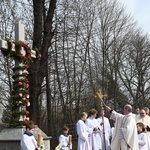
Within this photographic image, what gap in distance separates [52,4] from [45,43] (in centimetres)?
191

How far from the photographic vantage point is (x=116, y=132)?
13523 millimetres

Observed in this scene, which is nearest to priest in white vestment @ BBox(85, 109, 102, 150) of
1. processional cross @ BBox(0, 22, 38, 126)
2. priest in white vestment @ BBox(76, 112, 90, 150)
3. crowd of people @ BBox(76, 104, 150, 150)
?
crowd of people @ BBox(76, 104, 150, 150)

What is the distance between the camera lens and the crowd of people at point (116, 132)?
512 inches

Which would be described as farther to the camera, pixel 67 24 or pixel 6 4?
pixel 67 24

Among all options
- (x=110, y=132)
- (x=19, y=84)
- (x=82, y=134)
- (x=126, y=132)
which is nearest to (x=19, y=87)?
(x=19, y=84)

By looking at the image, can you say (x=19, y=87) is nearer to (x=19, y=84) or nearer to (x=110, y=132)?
(x=19, y=84)

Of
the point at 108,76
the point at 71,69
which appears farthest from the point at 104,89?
the point at 71,69

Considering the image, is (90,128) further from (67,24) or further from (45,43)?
(67,24)

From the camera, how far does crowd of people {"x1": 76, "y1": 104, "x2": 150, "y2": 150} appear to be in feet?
42.7

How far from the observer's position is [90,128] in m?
14.7

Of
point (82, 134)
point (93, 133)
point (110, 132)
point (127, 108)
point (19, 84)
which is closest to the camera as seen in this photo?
point (127, 108)

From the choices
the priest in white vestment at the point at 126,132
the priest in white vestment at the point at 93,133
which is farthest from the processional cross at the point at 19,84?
the priest in white vestment at the point at 126,132

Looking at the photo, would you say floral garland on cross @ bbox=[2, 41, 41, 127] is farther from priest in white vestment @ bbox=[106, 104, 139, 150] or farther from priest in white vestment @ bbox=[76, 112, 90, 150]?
priest in white vestment @ bbox=[106, 104, 139, 150]

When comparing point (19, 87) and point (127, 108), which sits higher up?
point (19, 87)
